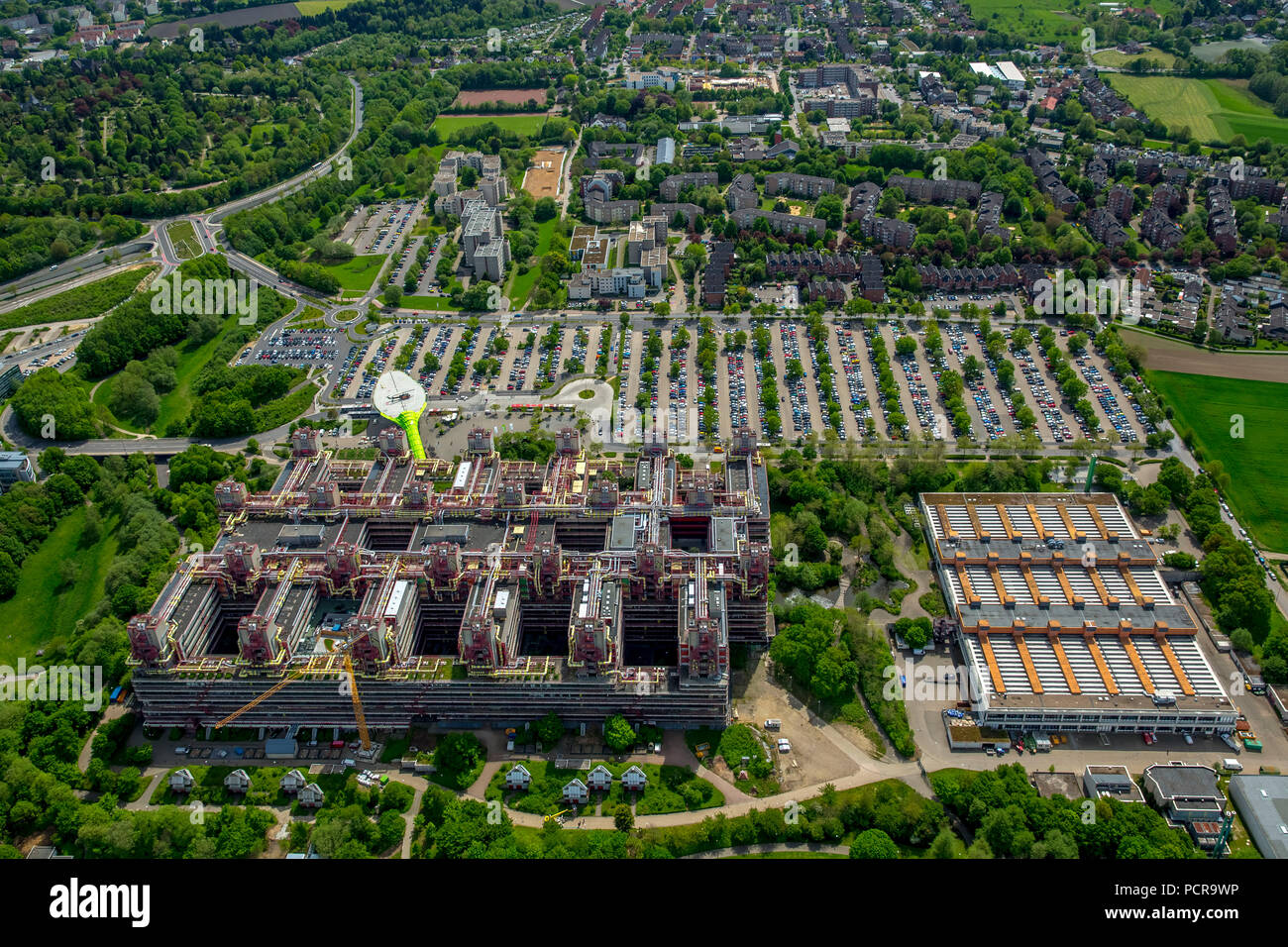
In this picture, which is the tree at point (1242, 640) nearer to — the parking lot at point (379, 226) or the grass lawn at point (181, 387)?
the grass lawn at point (181, 387)

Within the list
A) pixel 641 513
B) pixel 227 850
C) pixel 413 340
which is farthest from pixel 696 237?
pixel 227 850

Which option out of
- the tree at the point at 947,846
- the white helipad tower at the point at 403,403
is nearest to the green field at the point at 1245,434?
the tree at the point at 947,846

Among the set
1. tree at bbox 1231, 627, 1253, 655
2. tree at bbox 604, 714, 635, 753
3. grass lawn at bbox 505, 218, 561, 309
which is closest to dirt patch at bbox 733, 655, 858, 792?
tree at bbox 604, 714, 635, 753

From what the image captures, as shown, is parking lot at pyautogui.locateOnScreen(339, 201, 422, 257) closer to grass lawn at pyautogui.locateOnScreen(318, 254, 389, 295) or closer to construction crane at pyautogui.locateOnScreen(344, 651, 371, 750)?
grass lawn at pyautogui.locateOnScreen(318, 254, 389, 295)

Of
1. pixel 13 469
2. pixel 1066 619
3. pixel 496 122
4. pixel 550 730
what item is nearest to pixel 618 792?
pixel 550 730

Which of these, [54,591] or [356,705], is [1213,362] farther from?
[54,591]

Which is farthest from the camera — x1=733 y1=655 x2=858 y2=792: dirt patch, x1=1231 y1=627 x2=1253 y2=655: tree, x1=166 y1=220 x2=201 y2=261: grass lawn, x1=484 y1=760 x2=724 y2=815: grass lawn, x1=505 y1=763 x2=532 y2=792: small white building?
x1=166 y1=220 x2=201 y2=261: grass lawn
